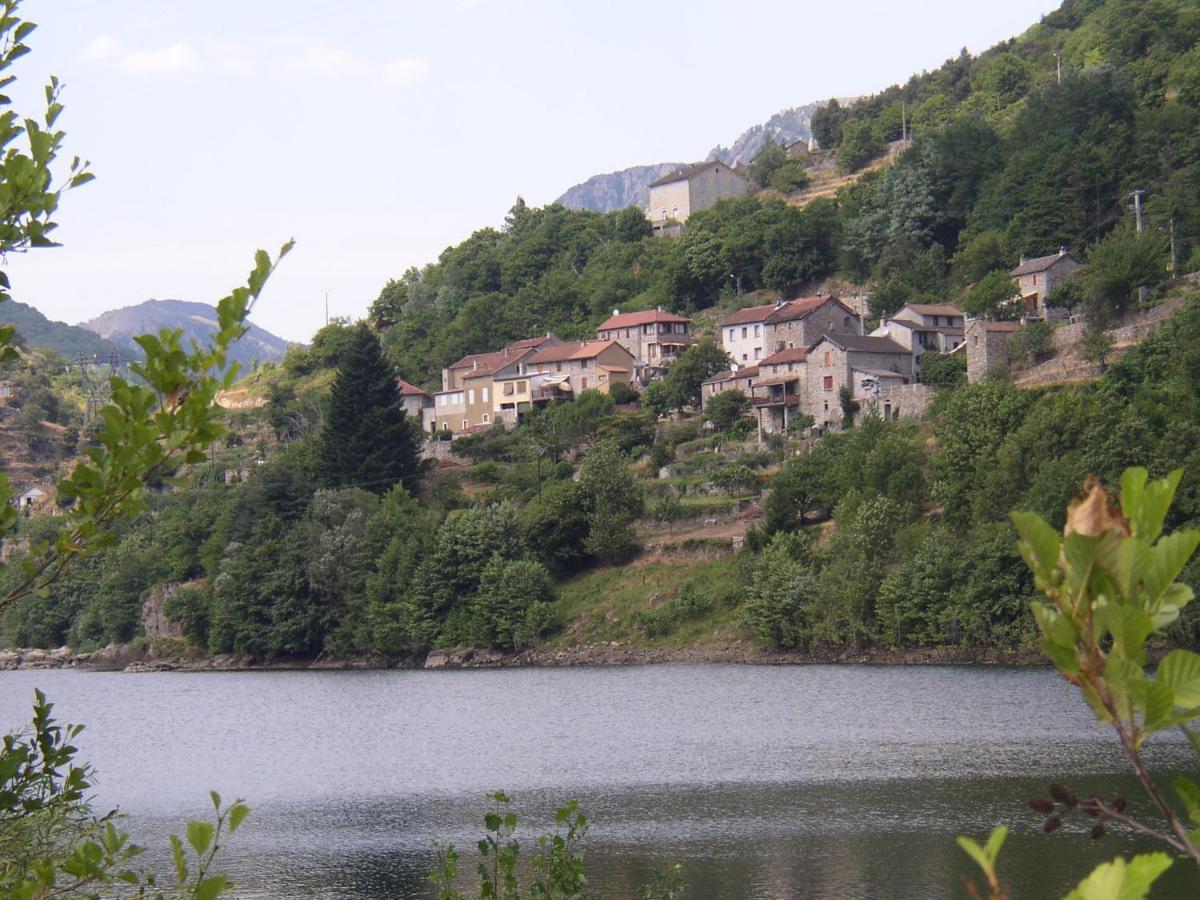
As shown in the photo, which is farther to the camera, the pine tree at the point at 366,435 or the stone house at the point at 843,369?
the pine tree at the point at 366,435

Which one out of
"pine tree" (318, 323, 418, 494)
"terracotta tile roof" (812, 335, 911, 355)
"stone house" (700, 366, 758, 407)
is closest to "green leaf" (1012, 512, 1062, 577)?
"terracotta tile roof" (812, 335, 911, 355)

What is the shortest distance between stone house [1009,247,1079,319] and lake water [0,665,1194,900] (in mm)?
29846

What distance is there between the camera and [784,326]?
3314 inches

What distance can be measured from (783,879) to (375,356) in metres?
63.9

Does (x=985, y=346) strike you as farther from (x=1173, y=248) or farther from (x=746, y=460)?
(x=746, y=460)

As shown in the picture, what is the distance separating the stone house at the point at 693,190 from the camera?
119 meters

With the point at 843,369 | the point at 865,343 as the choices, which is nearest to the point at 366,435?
the point at 843,369

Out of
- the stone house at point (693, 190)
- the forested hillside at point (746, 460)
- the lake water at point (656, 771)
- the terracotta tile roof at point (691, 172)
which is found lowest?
the lake water at point (656, 771)

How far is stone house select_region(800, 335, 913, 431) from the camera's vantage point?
74250 mm

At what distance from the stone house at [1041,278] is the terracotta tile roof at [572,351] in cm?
2590

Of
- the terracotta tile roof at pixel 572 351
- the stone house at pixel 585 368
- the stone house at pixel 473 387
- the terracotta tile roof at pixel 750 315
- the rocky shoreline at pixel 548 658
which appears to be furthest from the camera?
the stone house at pixel 473 387

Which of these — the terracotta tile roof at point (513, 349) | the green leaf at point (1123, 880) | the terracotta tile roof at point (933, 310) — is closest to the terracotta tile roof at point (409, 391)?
the terracotta tile roof at point (513, 349)

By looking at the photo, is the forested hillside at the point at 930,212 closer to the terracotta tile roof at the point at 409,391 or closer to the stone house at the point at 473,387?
the terracotta tile roof at the point at 409,391

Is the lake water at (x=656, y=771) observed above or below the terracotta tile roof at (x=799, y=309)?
below
